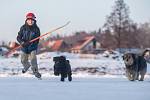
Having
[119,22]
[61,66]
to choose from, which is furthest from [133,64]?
[119,22]

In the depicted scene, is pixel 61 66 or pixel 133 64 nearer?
pixel 61 66

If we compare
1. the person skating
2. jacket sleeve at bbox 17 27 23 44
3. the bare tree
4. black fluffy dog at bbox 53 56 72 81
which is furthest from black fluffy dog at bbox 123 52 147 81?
Result: the bare tree

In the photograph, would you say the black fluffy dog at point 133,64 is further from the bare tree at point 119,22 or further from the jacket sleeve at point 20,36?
the bare tree at point 119,22

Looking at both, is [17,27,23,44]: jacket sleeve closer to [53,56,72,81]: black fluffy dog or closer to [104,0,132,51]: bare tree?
[53,56,72,81]: black fluffy dog

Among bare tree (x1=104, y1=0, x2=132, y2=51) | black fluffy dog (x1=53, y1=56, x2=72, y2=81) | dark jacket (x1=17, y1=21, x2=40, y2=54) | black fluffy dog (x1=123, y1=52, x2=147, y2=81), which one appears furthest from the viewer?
bare tree (x1=104, y1=0, x2=132, y2=51)

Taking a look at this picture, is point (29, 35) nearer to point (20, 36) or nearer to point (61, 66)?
point (20, 36)

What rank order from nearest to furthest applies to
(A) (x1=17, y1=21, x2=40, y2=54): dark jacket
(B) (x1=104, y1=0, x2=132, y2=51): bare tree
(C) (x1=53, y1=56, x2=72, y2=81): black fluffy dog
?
1. (C) (x1=53, y1=56, x2=72, y2=81): black fluffy dog
2. (A) (x1=17, y1=21, x2=40, y2=54): dark jacket
3. (B) (x1=104, y1=0, x2=132, y2=51): bare tree

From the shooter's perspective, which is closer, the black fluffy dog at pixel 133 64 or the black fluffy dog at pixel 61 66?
the black fluffy dog at pixel 61 66

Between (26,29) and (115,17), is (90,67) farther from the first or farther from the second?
(115,17)

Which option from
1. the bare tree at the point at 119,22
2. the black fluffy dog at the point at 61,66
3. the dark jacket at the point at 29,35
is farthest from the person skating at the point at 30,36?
the bare tree at the point at 119,22

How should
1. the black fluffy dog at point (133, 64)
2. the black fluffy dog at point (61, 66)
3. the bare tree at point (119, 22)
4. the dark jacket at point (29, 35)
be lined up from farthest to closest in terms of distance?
the bare tree at point (119, 22) < the black fluffy dog at point (133, 64) < the dark jacket at point (29, 35) < the black fluffy dog at point (61, 66)

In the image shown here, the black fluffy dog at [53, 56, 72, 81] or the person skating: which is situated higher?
the person skating

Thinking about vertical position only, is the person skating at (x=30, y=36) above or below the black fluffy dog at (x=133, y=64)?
above

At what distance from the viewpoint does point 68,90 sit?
770 cm
